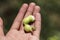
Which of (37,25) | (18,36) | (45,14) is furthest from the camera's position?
(45,14)

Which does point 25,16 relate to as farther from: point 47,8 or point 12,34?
point 47,8

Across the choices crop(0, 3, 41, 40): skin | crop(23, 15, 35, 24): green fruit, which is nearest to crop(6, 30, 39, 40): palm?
crop(0, 3, 41, 40): skin

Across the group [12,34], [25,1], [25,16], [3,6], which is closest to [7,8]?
[3,6]

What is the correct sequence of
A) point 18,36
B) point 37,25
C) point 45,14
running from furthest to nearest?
point 45,14 → point 37,25 → point 18,36

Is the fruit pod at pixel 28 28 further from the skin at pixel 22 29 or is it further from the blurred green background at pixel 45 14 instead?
the blurred green background at pixel 45 14

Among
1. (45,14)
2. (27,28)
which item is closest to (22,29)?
(27,28)

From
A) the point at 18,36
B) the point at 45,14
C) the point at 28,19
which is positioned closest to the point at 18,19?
the point at 28,19

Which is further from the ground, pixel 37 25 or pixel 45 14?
pixel 37 25

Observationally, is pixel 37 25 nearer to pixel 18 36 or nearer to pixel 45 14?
pixel 18 36

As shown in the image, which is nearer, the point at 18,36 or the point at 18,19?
the point at 18,36
